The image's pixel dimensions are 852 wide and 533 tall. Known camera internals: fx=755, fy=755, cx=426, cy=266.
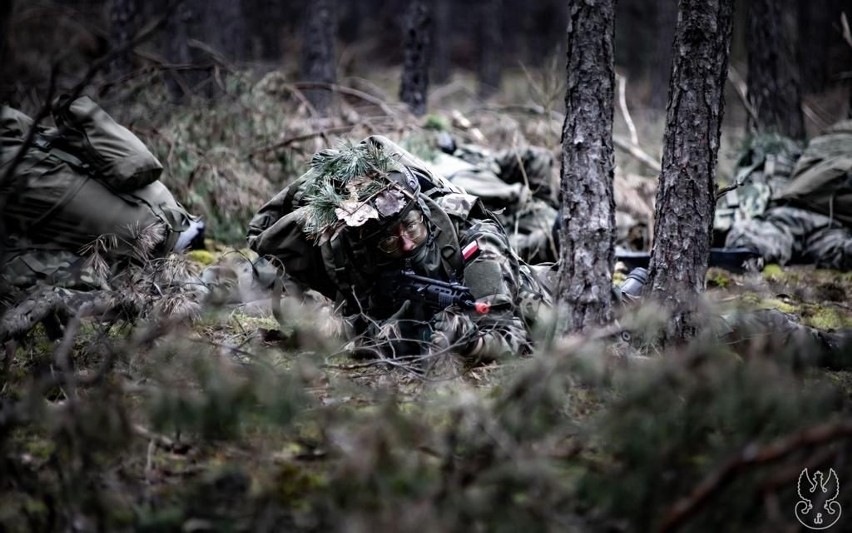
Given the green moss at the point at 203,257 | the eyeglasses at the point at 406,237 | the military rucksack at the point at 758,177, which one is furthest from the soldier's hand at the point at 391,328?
the military rucksack at the point at 758,177

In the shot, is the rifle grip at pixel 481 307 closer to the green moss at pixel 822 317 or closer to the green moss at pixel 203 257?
the green moss at pixel 822 317

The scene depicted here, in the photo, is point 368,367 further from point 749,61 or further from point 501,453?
point 749,61

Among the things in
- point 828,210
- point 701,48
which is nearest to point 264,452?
point 701,48

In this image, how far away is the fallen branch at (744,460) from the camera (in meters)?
2.02

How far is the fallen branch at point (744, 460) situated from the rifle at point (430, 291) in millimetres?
1801

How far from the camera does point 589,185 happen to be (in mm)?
3641

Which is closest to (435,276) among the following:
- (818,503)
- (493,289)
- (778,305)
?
(493,289)

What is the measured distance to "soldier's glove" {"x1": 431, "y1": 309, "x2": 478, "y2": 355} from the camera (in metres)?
3.77

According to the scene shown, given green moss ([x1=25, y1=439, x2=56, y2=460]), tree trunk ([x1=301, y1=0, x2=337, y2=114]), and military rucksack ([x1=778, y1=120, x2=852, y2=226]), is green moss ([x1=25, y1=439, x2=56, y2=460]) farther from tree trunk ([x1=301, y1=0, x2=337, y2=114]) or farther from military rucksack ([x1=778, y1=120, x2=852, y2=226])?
tree trunk ([x1=301, y1=0, x2=337, y2=114])

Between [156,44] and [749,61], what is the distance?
9984mm

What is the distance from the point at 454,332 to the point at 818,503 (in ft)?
6.06

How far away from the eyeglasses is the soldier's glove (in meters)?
0.42

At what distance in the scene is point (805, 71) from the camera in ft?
48.3

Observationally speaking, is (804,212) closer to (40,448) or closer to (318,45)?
(40,448)
